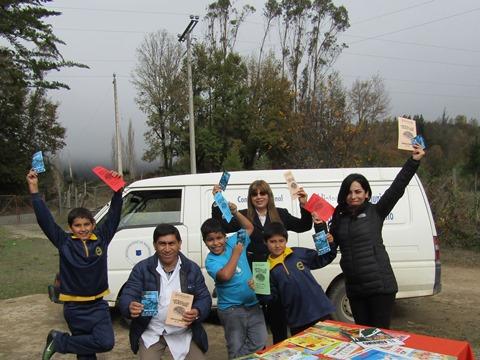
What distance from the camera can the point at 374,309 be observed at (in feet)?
12.0

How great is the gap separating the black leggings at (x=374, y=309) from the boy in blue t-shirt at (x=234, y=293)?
0.77 meters

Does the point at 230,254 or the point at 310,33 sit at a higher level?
the point at 310,33

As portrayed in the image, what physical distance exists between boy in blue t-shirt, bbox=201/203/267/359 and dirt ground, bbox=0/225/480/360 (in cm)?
166

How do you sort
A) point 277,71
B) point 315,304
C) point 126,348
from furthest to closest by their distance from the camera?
point 277,71
point 126,348
point 315,304

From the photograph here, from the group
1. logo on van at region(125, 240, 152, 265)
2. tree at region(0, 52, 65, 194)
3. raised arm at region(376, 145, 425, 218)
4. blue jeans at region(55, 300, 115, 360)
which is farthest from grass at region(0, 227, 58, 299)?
tree at region(0, 52, 65, 194)

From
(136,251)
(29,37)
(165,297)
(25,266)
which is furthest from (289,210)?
(29,37)

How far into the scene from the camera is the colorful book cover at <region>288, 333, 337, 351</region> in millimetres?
2705

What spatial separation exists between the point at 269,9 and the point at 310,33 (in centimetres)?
400

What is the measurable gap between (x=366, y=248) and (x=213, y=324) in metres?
3.42

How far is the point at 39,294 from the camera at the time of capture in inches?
336

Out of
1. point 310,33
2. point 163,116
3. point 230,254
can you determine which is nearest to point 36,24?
point 163,116

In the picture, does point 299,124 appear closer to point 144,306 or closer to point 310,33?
point 144,306

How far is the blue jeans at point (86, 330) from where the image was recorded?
3.59m

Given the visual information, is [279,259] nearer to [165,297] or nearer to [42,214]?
[165,297]
